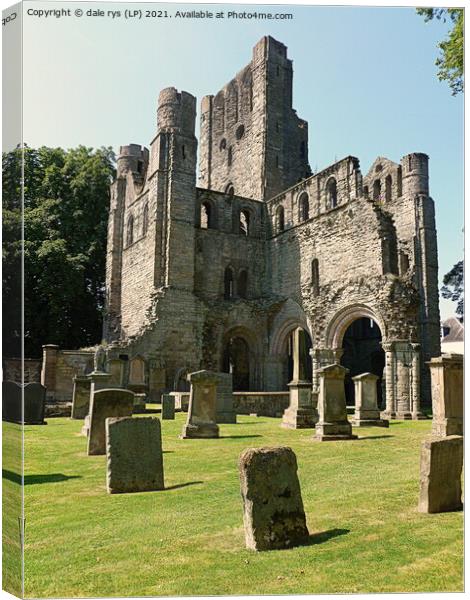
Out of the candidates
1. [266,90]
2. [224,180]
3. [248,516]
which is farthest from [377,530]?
[224,180]

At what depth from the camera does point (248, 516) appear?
13.7 ft

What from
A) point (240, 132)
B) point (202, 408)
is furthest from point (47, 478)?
point (240, 132)

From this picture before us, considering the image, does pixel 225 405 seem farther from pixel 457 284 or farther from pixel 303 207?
pixel 303 207

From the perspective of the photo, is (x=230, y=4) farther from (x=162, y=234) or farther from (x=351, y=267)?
(x=162, y=234)

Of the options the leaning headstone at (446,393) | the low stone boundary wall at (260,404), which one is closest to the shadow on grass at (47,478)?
the leaning headstone at (446,393)

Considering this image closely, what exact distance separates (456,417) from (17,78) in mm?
9449

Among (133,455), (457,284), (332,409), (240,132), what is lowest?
(332,409)

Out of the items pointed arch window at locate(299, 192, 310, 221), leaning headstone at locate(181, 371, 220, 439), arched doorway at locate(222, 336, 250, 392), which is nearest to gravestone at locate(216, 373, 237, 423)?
leaning headstone at locate(181, 371, 220, 439)

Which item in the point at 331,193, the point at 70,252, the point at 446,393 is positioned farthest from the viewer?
the point at 70,252

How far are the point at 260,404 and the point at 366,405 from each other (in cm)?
531

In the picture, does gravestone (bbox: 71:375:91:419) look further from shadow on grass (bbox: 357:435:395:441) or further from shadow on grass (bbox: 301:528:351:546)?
shadow on grass (bbox: 301:528:351:546)

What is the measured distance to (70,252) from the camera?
103 ft

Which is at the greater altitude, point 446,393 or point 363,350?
point 363,350

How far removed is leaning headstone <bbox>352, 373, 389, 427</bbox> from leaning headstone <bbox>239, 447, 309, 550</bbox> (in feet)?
33.5
